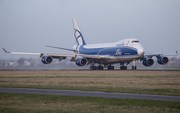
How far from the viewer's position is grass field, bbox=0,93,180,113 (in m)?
14.3

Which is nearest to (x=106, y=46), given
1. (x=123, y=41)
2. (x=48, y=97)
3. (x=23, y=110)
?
(x=123, y=41)

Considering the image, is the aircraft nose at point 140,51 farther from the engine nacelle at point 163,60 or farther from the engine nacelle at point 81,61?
the engine nacelle at point 81,61

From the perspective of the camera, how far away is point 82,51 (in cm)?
7106

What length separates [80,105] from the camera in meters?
15.9

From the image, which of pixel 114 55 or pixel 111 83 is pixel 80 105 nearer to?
pixel 111 83

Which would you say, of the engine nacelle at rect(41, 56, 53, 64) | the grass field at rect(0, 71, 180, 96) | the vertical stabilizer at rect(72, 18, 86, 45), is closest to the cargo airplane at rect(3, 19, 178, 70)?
the engine nacelle at rect(41, 56, 53, 64)

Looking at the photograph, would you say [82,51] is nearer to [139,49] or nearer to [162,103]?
[139,49]

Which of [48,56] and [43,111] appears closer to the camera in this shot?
[43,111]

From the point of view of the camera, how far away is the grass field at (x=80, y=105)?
14273 millimetres

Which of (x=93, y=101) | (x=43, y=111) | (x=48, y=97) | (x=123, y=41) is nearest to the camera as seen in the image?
(x=43, y=111)

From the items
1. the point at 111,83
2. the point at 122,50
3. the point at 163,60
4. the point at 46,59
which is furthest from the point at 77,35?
the point at 111,83

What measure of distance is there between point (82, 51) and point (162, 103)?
182 feet

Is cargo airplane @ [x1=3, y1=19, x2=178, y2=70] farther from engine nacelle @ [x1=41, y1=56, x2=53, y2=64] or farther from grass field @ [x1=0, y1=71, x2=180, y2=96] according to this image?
grass field @ [x1=0, y1=71, x2=180, y2=96]

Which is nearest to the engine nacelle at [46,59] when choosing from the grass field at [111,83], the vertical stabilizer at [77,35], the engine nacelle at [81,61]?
the engine nacelle at [81,61]
